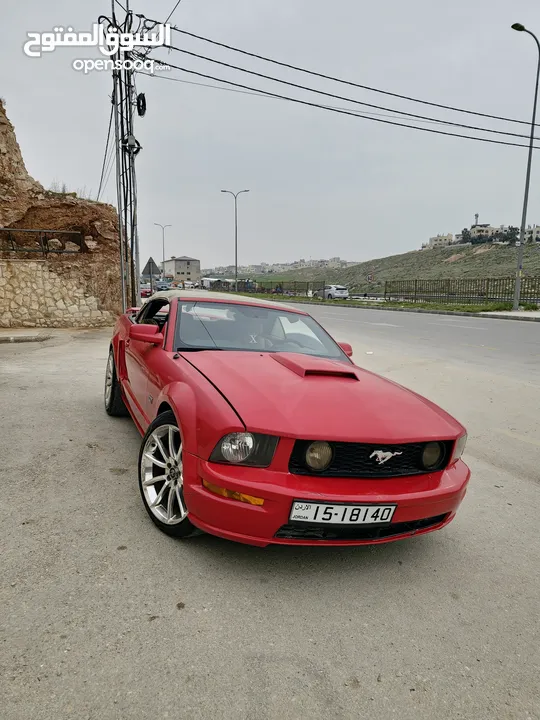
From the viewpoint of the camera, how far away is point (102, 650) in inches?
71.1

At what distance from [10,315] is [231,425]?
13.3m

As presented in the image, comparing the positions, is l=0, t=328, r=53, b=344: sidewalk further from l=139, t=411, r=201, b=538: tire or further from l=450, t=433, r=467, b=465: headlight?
l=450, t=433, r=467, b=465: headlight

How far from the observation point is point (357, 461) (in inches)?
88.8

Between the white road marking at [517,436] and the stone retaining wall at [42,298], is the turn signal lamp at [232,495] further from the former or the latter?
the stone retaining wall at [42,298]

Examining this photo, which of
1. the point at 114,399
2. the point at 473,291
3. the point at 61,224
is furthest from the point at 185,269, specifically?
the point at 114,399

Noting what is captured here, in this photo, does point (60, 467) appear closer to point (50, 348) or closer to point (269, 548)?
point (269, 548)

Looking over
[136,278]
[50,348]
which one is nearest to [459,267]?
[136,278]

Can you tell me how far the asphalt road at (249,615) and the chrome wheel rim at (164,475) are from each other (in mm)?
141

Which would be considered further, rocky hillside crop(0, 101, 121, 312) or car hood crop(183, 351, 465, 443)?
rocky hillside crop(0, 101, 121, 312)

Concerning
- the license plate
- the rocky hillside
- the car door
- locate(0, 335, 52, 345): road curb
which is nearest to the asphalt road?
the license plate

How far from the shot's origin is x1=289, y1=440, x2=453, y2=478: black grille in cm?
221

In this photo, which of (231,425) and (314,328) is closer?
(231,425)

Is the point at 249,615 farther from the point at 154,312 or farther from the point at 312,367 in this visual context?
the point at 154,312

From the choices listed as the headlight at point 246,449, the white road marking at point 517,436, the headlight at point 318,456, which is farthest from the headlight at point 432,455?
the white road marking at point 517,436
